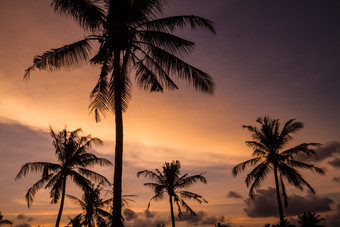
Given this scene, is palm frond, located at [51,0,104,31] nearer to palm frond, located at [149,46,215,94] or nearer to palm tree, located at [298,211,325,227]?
palm frond, located at [149,46,215,94]

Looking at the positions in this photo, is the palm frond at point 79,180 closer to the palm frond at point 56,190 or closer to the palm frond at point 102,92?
the palm frond at point 56,190

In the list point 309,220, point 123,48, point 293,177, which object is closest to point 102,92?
point 123,48

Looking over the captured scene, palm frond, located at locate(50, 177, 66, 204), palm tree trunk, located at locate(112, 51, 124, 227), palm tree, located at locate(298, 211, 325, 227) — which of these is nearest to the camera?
palm tree trunk, located at locate(112, 51, 124, 227)

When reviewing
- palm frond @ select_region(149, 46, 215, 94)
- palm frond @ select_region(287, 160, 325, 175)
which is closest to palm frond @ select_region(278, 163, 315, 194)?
palm frond @ select_region(287, 160, 325, 175)

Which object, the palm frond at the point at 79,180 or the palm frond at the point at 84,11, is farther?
the palm frond at the point at 79,180

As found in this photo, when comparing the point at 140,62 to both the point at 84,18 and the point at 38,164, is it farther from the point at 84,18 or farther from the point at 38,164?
the point at 38,164

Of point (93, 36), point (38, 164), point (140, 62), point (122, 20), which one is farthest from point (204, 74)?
point (38, 164)

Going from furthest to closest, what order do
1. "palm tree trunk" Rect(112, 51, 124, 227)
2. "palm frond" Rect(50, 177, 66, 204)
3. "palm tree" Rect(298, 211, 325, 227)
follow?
"palm tree" Rect(298, 211, 325, 227)
"palm frond" Rect(50, 177, 66, 204)
"palm tree trunk" Rect(112, 51, 124, 227)

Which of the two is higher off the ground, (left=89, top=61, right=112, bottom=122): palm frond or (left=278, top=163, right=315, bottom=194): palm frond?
(left=89, top=61, right=112, bottom=122): palm frond

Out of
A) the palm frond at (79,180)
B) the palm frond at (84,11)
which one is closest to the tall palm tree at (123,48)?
the palm frond at (84,11)

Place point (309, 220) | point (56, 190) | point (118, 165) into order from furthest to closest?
point (309, 220) < point (56, 190) < point (118, 165)

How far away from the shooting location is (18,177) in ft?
54.0

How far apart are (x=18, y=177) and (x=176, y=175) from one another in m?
13.1

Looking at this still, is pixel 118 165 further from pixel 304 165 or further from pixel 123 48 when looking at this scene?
pixel 304 165
